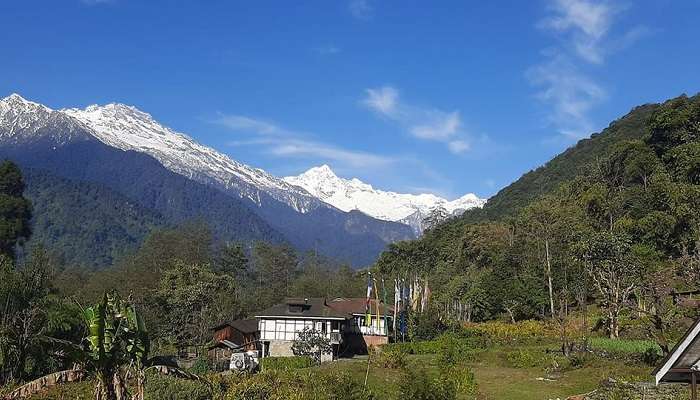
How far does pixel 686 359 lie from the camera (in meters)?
12.5

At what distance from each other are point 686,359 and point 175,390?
42.9 ft

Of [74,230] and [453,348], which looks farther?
[74,230]

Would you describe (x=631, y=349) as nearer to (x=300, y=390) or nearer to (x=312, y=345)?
(x=300, y=390)

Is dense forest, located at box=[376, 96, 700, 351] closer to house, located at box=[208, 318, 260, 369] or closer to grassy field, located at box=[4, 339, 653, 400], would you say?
grassy field, located at box=[4, 339, 653, 400]

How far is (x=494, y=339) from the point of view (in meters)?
44.1

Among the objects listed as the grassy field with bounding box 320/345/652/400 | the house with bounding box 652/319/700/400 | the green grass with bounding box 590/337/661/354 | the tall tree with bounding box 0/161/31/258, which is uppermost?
the tall tree with bounding box 0/161/31/258

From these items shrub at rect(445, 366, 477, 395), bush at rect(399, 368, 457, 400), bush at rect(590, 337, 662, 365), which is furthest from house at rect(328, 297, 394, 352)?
bush at rect(399, 368, 457, 400)

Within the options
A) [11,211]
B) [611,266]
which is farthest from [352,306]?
[11,211]

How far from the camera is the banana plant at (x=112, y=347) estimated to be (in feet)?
37.3

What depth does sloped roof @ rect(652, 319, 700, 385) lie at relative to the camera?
12.3 m

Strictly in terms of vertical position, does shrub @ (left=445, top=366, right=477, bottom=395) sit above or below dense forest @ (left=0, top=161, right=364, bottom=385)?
below

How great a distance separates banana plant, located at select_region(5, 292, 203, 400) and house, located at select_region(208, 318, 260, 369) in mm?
35419

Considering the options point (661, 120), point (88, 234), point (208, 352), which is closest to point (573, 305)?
point (661, 120)

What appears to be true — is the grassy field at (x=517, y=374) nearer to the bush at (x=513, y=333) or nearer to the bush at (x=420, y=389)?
the bush at (x=420, y=389)
